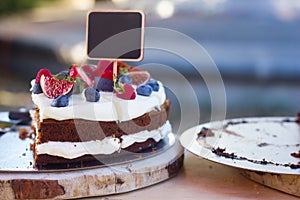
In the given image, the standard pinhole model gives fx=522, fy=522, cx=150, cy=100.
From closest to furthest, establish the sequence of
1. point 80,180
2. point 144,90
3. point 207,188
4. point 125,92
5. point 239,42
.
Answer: point 80,180 → point 207,188 → point 125,92 → point 144,90 → point 239,42

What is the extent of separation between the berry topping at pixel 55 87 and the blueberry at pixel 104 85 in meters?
0.17

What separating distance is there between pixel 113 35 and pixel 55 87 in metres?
0.36

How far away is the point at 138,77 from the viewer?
2.42 metres

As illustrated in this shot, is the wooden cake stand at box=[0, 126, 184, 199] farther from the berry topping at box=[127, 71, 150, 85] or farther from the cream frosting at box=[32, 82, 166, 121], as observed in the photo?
the berry topping at box=[127, 71, 150, 85]

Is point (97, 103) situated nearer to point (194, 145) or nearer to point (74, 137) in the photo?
point (74, 137)

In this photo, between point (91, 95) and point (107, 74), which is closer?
point (91, 95)

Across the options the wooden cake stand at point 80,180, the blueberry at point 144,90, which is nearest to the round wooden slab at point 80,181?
the wooden cake stand at point 80,180

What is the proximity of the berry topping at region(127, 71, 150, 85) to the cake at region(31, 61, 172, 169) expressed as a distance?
0.08 m

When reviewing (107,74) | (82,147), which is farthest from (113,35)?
(82,147)

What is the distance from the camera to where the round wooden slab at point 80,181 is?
186 centimetres

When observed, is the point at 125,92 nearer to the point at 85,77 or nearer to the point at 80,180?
the point at 85,77

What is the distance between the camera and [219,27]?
226 inches

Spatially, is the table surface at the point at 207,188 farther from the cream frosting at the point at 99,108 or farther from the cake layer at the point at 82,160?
the cream frosting at the point at 99,108

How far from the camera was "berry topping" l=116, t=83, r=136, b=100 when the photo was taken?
7.08 feet
